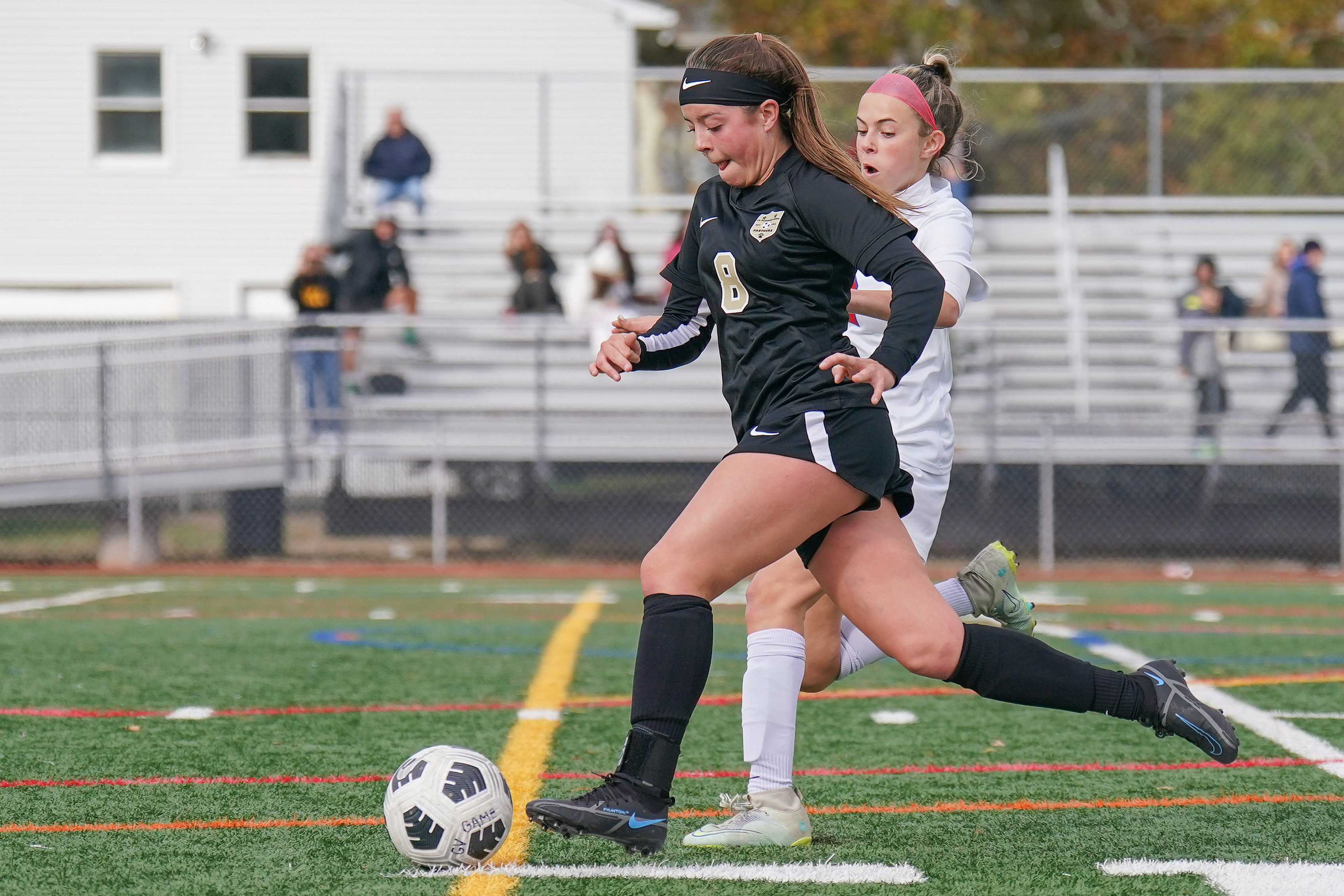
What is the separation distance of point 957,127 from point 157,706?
11.9 feet

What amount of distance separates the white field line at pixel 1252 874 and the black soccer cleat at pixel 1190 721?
288 mm

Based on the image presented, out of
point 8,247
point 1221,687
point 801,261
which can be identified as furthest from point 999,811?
point 8,247

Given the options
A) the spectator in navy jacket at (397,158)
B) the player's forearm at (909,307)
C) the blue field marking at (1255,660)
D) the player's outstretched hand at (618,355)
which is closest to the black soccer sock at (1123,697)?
the player's forearm at (909,307)

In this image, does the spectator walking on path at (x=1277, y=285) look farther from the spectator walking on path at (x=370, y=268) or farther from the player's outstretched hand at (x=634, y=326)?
the player's outstretched hand at (x=634, y=326)

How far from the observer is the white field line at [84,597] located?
32.1 ft

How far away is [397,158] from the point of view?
16.7 metres

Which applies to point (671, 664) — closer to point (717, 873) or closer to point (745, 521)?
point (745, 521)

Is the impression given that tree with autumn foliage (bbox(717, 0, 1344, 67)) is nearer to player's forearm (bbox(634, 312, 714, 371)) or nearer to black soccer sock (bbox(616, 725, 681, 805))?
player's forearm (bbox(634, 312, 714, 371))

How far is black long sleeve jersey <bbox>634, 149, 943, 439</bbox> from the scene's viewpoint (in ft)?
11.7

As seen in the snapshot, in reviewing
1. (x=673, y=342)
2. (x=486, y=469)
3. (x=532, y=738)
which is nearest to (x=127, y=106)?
(x=486, y=469)

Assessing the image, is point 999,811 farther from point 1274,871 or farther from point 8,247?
point 8,247

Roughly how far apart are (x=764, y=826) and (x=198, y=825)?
4.74ft

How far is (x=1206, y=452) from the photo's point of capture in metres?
13.0

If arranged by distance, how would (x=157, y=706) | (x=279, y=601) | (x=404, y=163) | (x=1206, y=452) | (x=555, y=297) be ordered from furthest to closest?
(x=404, y=163) → (x=555, y=297) → (x=1206, y=452) → (x=279, y=601) → (x=157, y=706)
